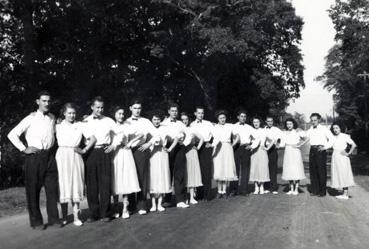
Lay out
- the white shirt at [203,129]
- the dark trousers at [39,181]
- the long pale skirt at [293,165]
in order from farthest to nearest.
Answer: the long pale skirt at [293,165] → the white shirt at [203,129] → the dark trousers at [39,181]

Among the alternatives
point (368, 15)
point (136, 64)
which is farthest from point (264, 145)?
point (136, 64)

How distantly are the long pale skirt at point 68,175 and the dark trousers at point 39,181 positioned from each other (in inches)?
5.6

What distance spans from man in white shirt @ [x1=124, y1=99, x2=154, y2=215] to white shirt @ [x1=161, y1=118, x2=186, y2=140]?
71 cm

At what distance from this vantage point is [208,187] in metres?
11.3

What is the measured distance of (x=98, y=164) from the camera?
8484mm

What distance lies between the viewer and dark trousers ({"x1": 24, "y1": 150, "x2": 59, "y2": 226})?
793cm

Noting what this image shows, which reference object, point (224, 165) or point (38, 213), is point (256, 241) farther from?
point (224, 165)

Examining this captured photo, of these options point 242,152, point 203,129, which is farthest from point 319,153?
point 203,129

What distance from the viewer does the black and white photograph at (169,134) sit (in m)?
7.93

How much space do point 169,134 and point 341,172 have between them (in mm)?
4901

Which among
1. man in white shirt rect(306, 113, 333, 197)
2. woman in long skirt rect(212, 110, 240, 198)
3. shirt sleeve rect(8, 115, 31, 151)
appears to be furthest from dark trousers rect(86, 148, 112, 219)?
man in white shirt rect(306, 113, 333, 197)

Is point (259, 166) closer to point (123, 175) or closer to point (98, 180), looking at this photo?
point (123, 175)

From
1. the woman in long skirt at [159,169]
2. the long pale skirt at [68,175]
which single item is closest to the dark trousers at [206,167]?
the woman in long skirt at [159,169]

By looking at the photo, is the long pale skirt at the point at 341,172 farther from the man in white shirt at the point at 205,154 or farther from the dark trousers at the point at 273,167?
the man in white shirt at the point at 205,154
